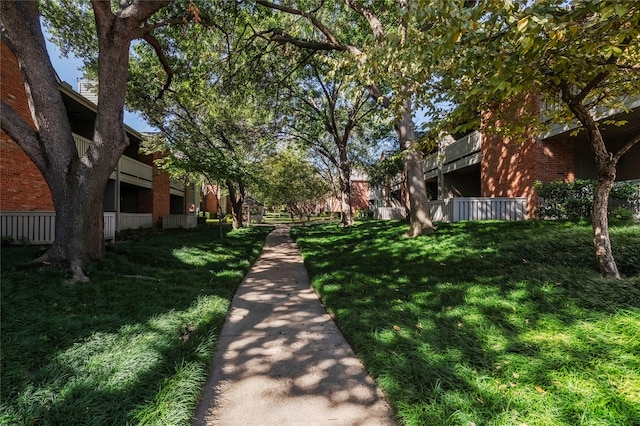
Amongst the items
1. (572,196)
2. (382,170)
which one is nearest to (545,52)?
(572,196)

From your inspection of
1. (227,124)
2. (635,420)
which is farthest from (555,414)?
(227,124)

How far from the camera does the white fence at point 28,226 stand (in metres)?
8.70

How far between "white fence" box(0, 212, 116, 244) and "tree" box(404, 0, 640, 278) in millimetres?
10212

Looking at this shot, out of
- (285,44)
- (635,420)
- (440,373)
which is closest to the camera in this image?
(635,420)

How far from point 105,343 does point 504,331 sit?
4087mm

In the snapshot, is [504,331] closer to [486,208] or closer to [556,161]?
[486,208]

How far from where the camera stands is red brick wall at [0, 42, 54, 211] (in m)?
8.74

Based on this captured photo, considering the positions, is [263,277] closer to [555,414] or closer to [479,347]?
[479,347]

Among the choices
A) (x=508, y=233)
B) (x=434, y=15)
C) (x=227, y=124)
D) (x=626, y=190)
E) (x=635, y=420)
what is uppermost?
(x=227, y=124)

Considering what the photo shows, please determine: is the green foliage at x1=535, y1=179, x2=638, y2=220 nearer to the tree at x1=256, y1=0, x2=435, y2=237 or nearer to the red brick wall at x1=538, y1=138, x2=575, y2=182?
the red brick wall at x1=538, y1=138, x2=575, y2=182

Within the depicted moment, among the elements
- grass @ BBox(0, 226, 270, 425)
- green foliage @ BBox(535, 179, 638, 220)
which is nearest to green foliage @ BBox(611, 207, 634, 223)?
green foliage @ BBox(535, 179, 638, 220)

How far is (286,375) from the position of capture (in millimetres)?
3014

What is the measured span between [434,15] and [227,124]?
16182mm

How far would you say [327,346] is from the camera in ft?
11.9
